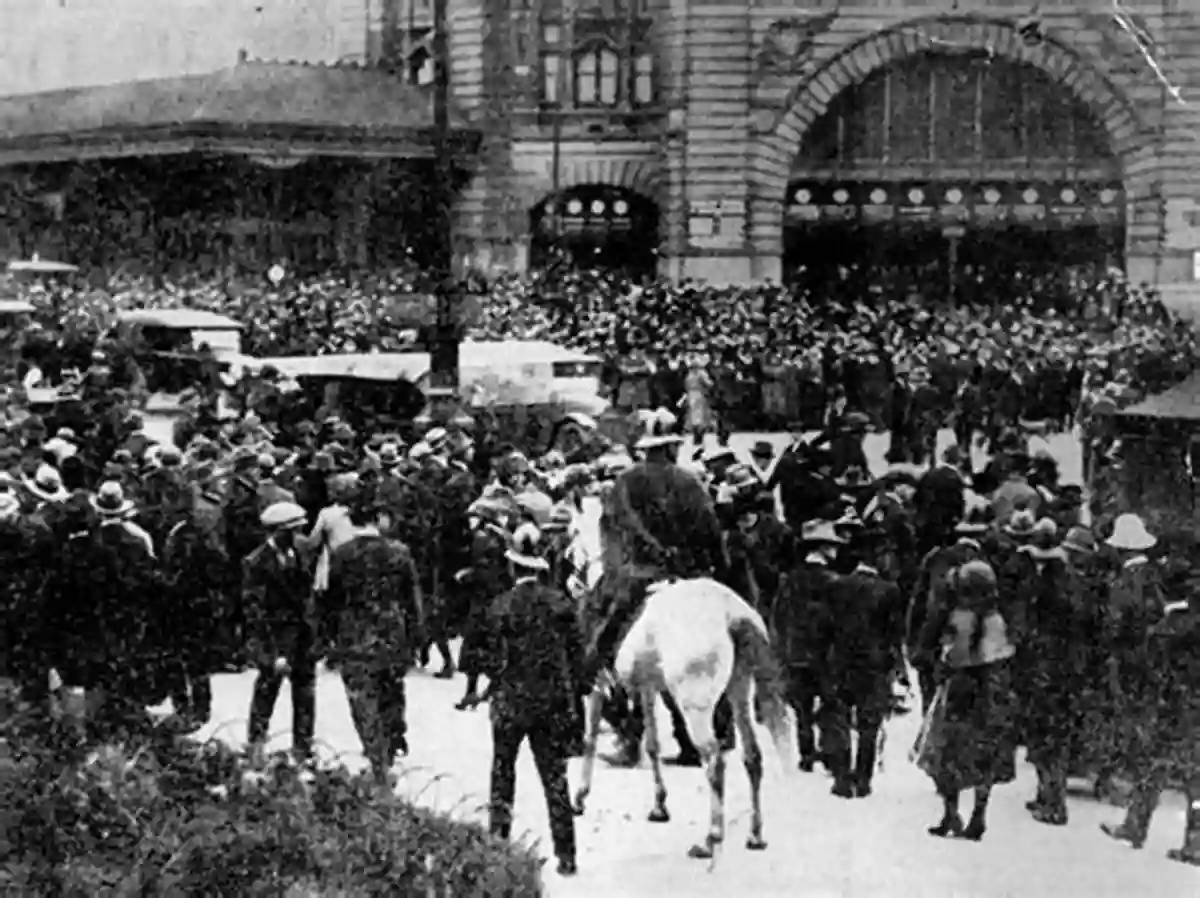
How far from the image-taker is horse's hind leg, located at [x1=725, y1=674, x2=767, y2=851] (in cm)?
1205

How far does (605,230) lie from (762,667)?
21369 millimetres

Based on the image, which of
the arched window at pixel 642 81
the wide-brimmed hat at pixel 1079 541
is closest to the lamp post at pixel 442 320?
the wide-brimmed hat at pixel 1079 541

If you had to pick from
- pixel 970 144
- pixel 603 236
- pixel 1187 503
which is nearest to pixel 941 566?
pixel 1187 503

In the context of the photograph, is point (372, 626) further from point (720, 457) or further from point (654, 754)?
point (720, 457)

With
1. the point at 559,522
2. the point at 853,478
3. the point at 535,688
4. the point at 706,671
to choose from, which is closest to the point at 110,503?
the point at 559,522

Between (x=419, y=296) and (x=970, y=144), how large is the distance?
14530 millimetres

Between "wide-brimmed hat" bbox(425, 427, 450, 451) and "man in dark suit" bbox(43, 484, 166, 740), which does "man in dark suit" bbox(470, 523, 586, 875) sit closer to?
"man in dark suit" bbox(43, 484, 166, 740)

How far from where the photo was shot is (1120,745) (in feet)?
42.0

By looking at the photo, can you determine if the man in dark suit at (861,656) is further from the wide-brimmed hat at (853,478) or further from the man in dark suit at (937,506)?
the wide-brimmed hat at (853,478)

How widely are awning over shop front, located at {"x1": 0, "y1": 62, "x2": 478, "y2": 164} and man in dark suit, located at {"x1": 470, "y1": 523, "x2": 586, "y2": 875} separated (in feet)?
38.7

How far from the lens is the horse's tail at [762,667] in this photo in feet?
40.7

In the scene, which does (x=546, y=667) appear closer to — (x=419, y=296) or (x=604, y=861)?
(x=604, y=861)

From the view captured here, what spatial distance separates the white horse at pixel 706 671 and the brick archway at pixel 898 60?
23617 mm

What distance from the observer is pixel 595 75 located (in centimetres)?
2828
